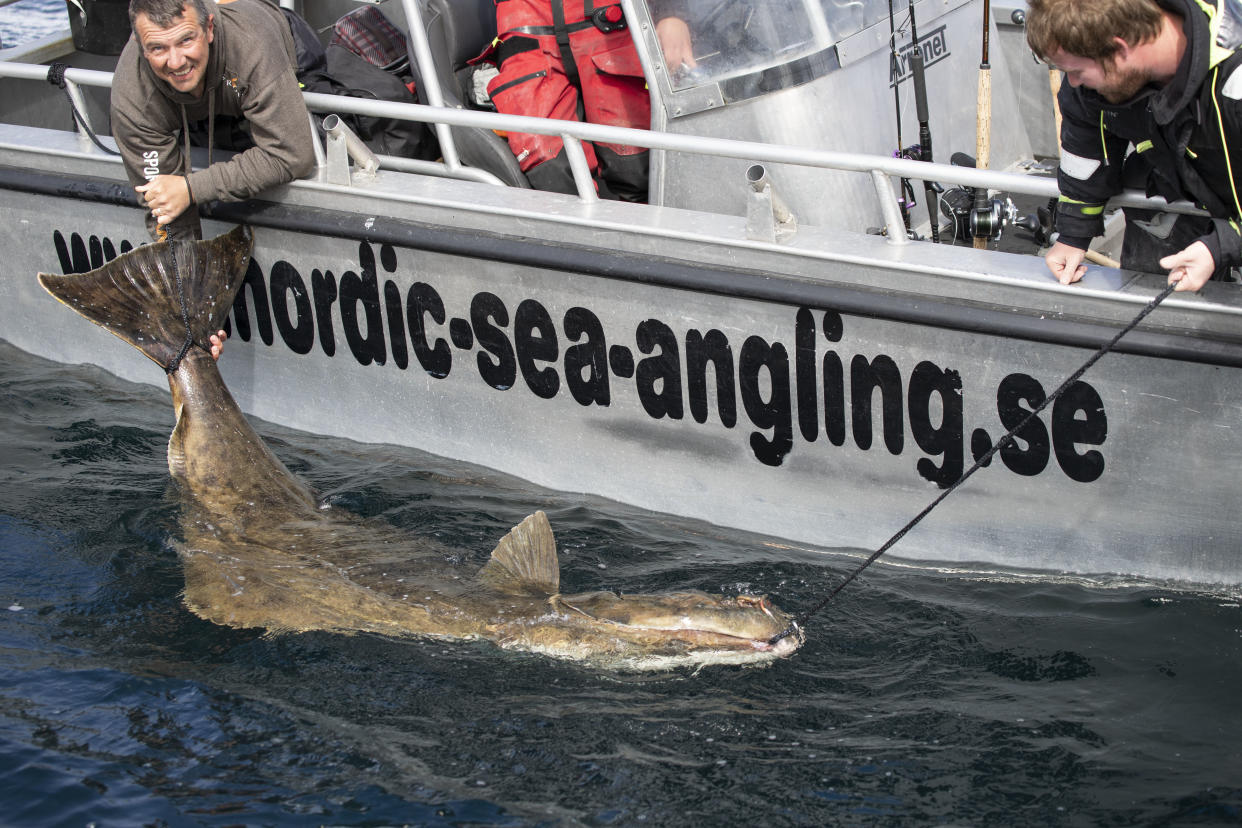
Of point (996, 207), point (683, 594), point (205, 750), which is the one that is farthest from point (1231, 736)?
point (205, 750)

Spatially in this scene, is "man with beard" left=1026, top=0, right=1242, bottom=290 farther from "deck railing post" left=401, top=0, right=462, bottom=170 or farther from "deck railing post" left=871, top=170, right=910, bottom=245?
"deck railing post" left=401, top=0, right=462, bottom=170

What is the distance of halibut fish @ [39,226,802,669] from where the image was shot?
4.09 m

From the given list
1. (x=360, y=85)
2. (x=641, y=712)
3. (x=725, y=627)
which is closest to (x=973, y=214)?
(x=725, y=627)

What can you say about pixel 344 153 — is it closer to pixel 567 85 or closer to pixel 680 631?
pixel 567 85

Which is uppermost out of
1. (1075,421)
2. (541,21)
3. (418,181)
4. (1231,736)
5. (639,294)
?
(541,21)

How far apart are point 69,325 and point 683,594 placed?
4195 millimetres

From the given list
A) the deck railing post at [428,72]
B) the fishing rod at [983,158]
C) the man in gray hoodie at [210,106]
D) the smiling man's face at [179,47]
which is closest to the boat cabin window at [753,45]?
the fishing rod at [983,158]

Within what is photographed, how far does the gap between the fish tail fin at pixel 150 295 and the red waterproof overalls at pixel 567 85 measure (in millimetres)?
1554

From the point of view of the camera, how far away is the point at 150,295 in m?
5.52

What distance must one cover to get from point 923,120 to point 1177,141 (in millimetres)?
1526

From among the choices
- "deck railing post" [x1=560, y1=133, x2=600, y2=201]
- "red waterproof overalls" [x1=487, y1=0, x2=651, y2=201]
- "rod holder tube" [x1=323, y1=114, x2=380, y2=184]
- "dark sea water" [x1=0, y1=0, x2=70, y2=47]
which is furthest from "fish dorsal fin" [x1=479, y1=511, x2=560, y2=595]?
"dark sea water" [x1=0, y1=0, x2=70, y2=47]

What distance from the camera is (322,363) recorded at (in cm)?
599

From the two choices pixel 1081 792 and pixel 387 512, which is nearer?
pixel 1081 792

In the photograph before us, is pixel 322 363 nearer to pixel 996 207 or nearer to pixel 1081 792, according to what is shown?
pixel 996 207
